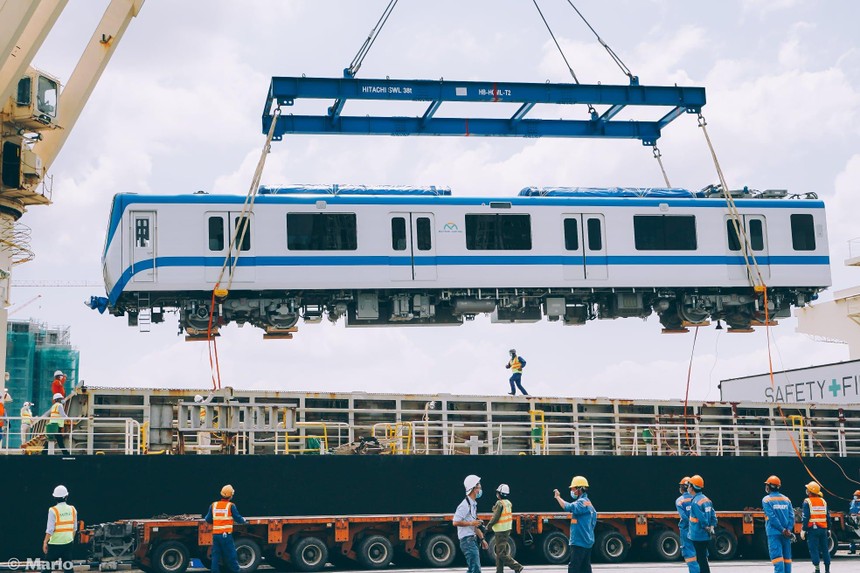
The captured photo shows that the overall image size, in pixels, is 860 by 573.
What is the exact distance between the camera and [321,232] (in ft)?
85.6

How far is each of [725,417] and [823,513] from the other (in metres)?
9.38

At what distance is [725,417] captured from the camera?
27.7 metres

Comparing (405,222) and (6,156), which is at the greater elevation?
(6,156)

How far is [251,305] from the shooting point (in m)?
26.5

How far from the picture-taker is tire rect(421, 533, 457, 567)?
69.9 feet

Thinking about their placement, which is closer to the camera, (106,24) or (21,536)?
(21,536)

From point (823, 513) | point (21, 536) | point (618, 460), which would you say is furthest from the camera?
point (618, 460)

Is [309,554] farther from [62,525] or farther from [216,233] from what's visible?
[216,233]

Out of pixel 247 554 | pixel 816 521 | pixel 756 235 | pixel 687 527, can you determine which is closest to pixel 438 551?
pixel 247 554

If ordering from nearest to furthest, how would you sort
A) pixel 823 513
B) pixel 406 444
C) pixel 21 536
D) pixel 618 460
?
pixel 823 513
pixel 21 536
pixel 618 460
pixel 406 444

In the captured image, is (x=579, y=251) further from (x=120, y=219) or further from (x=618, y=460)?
(x=120, y=219)

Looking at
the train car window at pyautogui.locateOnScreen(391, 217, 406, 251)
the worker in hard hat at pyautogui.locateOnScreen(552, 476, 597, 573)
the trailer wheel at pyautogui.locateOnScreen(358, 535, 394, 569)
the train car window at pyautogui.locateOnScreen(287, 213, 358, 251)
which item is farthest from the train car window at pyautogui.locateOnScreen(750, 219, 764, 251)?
the worker in hard hat at pyautogui.locateOnScreen(552, 476, 597, 573)

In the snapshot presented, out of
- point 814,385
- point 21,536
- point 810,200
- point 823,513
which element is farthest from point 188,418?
point 814,385

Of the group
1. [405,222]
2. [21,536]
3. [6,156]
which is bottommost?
[21,536]
